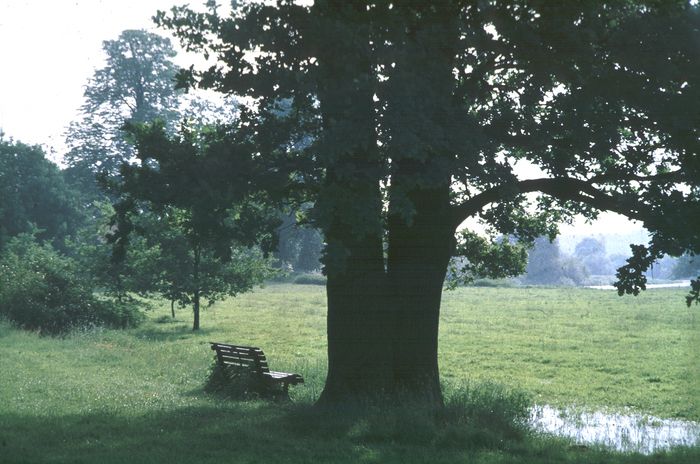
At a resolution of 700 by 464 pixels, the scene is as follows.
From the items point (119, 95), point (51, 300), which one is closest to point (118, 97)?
point (119, 95)

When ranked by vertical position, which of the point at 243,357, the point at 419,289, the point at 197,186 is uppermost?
the point at 197,186

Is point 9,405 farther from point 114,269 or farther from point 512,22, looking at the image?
point 114,269

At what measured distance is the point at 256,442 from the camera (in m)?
11.7

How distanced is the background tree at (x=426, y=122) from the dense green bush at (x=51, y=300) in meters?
20.1

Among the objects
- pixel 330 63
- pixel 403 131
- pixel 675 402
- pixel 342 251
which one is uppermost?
pixel 330 63

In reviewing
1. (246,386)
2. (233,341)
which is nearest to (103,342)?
(233,341)

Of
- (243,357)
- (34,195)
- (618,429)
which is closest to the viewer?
(618,429)

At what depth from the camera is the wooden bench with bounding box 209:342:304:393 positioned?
57.3ft

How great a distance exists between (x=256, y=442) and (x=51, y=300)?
78.3ft

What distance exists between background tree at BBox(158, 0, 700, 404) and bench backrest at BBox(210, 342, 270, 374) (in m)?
2.87

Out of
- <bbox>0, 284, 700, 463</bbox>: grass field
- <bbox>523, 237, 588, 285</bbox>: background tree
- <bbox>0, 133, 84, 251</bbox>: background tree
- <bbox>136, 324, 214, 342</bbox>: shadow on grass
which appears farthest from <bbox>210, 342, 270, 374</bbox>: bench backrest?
<bbox>523, 237, 588, 285</bbox>: background tree

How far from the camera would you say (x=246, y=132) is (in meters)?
14.9

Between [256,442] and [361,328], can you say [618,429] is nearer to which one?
[361,328]

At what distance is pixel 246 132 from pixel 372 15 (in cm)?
304
